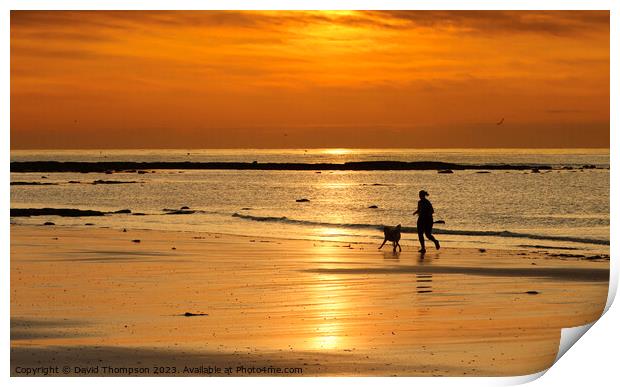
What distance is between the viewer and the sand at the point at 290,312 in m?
9.20

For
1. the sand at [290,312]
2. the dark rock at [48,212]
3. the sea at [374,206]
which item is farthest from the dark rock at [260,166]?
the sand at [290,312]

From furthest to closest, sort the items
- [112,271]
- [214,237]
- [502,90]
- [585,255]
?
[214,237]
[585,255]
[502,90]
[112,271]

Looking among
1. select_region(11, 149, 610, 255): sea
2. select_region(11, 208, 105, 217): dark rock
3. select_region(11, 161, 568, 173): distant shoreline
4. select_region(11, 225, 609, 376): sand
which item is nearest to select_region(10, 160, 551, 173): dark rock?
select_region(11, 161, 568, 173): distant shoreline

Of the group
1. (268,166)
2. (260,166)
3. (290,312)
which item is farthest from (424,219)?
(268,166)

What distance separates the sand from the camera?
30.2 feet

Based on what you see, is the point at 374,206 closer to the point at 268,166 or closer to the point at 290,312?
the point at 290,312

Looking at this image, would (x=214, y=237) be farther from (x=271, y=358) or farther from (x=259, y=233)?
(x=271, y=358)

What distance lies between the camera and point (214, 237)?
66.4 ft

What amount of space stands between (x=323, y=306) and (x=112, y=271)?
3761 mm

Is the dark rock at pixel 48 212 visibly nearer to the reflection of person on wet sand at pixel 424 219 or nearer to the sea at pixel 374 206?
the sea at pixel 374 206

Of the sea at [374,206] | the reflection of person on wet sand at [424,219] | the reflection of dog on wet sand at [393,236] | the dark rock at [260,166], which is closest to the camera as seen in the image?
the reflection of person on wet sand at [424,219]

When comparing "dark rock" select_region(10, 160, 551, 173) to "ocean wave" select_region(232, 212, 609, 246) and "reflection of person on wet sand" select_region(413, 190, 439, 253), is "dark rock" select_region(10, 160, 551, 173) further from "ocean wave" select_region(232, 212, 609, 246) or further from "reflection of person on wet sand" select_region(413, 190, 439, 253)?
"reflection of person on wet sand" select_region(413, 190, 439, 253)

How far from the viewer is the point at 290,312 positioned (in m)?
10.7
